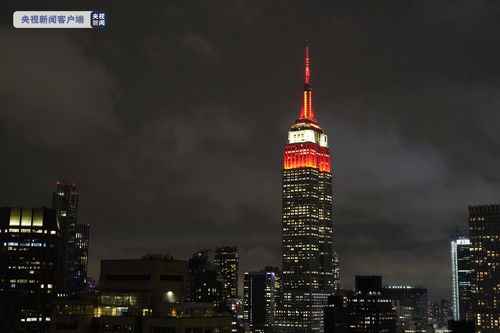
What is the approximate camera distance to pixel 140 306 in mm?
123875

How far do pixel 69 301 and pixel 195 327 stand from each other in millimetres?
25502

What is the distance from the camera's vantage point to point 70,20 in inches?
2928

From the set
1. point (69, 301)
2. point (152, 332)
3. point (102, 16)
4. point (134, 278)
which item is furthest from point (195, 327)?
point (102, 16)

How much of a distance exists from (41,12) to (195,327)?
202 ft

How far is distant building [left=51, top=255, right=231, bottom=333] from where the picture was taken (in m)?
119

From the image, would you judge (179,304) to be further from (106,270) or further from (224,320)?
(106,270)

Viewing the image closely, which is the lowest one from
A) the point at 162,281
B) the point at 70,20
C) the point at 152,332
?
the point at 152,332

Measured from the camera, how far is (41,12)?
76250mm

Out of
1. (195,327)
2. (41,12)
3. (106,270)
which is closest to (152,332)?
(195,327)

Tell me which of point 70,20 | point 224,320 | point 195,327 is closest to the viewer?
point 70,20

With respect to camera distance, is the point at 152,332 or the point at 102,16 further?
the point at 152,332

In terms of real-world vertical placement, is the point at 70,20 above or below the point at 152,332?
above

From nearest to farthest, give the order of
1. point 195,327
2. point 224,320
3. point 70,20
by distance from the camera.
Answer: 1. point 70,20
2. point 195,327
3. point 224,320

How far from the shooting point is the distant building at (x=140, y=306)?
11912cm
